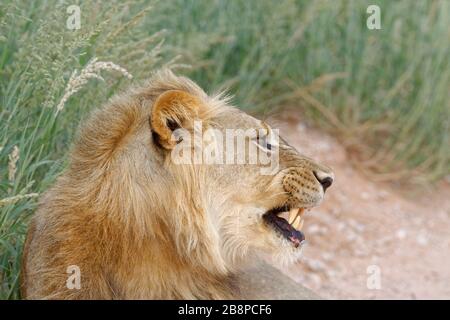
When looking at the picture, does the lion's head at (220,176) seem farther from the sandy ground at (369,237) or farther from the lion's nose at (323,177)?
the sandy ground at (369,237)

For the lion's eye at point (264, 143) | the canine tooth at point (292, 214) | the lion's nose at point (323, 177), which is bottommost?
the canine tooth at point (292, 214)

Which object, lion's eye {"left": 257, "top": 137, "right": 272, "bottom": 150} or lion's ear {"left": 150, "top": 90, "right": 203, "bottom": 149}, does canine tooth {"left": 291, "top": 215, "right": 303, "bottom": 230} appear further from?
lion's ear {"left": 150, "top": 90, "right": 203, "bottom": 149}

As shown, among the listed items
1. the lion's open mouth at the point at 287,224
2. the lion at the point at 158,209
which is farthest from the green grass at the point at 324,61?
the lion's open mouth at the point at 287,224

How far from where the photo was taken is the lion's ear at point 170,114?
357cm

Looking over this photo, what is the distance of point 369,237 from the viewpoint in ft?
23.5

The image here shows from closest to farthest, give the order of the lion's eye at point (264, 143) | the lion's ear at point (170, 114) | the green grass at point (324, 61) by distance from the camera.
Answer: the lion's ear at point (170, 114) < the lion's eye at point (264, 143) < the green grass at point (324, 61)

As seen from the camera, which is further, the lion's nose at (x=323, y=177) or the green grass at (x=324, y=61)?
the green grass at (x=324, y=61)

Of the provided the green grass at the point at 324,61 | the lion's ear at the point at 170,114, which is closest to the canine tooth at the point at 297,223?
the lion's ear at the point at 170,114

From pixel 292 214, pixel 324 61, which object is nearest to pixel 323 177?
pixel 292 214

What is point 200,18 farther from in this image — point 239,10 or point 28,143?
point 28,143

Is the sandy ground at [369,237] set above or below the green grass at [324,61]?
below

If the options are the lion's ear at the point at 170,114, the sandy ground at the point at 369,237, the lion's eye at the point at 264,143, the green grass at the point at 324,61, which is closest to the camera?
the lion's ear at the point at 170,114

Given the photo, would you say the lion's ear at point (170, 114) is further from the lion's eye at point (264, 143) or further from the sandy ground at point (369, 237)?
the sandy ground at point (369, 237)

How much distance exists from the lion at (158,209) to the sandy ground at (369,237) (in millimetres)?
2624
